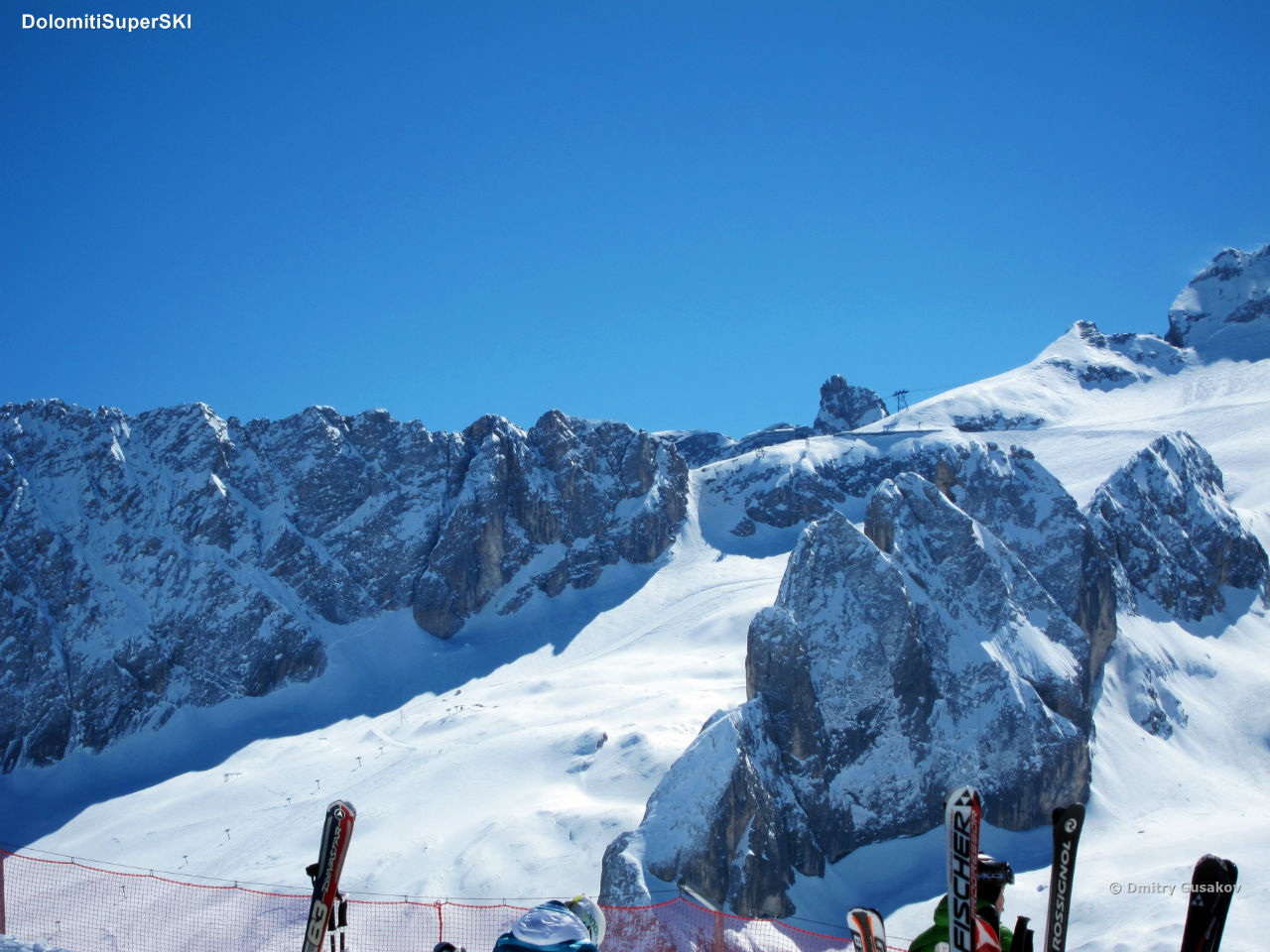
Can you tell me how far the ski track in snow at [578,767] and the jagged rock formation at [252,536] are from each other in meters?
3.75

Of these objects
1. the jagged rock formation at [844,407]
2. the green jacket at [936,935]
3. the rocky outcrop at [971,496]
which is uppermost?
the jagged rock formation at [844,407]

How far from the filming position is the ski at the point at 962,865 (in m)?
7.73

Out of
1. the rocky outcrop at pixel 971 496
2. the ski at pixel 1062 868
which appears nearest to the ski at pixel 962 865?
the ski at pixel 1062 868

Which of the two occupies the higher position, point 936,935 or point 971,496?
point 936,935

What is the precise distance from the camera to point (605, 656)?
293 ft

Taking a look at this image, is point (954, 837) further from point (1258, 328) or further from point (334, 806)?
point (1258, 328)

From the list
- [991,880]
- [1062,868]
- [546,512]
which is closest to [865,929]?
[991,880]

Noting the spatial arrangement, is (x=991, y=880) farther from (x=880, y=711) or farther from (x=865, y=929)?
(x=880, y=711)

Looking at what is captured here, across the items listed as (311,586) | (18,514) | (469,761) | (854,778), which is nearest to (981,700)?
(854,778)

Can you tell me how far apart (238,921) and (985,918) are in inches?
1668

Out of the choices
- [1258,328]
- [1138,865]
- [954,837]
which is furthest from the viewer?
[1258,328]

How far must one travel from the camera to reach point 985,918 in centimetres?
823

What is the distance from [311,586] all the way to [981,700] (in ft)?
223

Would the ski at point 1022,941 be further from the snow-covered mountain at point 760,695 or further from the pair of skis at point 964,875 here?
the snow-covered mountain at point 760,695
